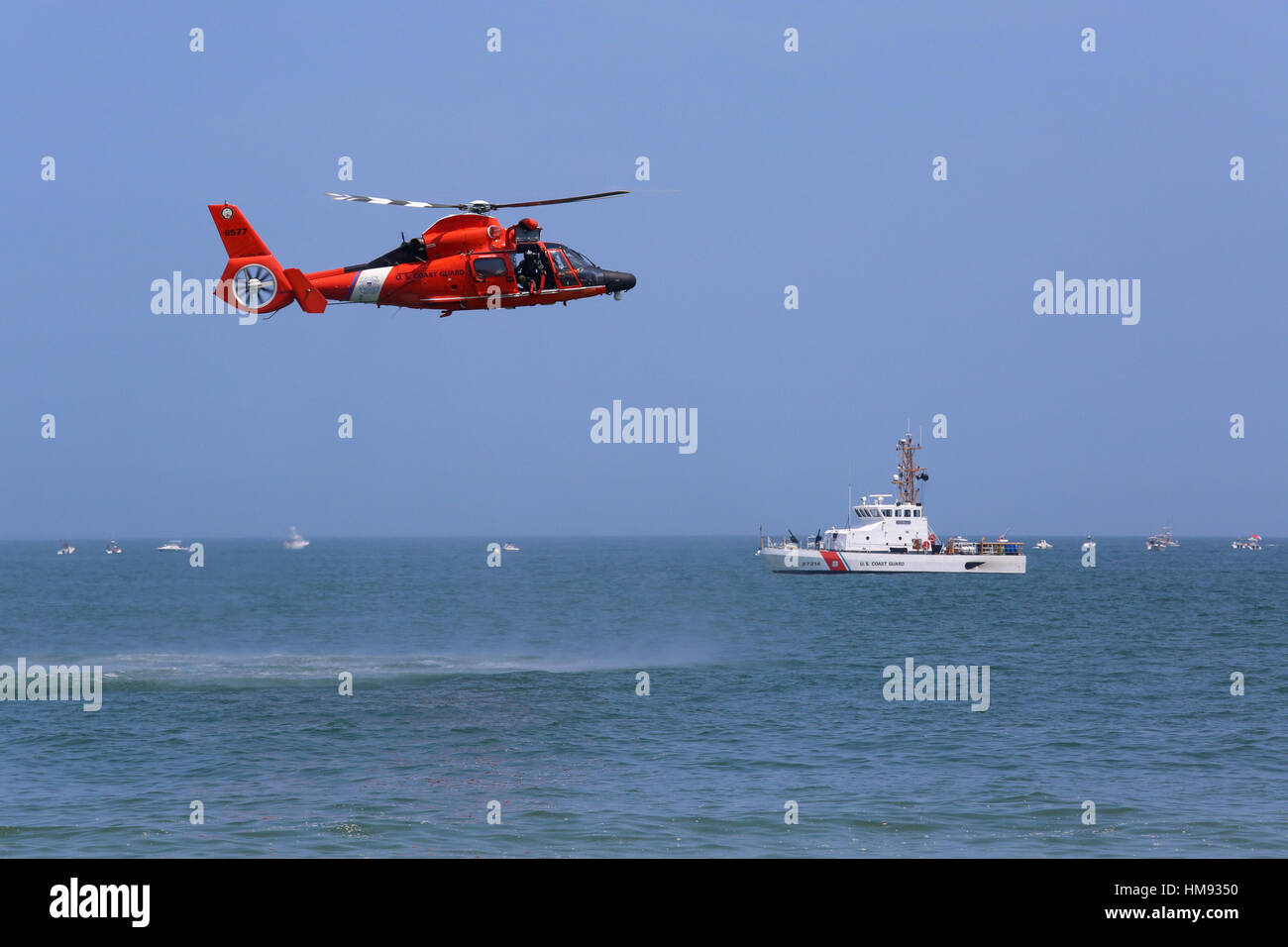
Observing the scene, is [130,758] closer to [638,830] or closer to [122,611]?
[638,830]

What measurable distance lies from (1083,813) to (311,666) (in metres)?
35.0

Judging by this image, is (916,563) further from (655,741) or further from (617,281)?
(617,281)

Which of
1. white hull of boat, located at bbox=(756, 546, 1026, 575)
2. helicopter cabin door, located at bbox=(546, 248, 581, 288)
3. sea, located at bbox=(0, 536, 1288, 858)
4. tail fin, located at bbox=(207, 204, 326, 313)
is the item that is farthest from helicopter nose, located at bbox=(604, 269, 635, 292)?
white hull of boat, located at bbox=(756, 546, 1026, 575)

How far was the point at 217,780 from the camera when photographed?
28172 millimetres

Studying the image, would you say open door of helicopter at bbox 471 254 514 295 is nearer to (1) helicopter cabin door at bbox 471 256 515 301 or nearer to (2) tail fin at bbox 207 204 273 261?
(1) helicopter cabin door at bbox 471 256 515 301

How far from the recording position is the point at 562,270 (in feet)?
85.9

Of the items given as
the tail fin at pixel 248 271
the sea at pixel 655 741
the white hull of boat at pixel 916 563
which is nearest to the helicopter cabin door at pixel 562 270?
the tail fin at pixel 248 271

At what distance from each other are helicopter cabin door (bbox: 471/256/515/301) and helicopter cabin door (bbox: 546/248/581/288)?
3.72 ft

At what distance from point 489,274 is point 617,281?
3.18 m

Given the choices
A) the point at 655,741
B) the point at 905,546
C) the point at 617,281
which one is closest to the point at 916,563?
the point at 905,546

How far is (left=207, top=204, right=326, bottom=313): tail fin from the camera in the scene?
78.1 feet

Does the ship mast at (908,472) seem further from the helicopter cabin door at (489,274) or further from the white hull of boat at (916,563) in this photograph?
the helicopter cabin door at (489,274)

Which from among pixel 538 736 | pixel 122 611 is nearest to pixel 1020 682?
pixel 538 736
